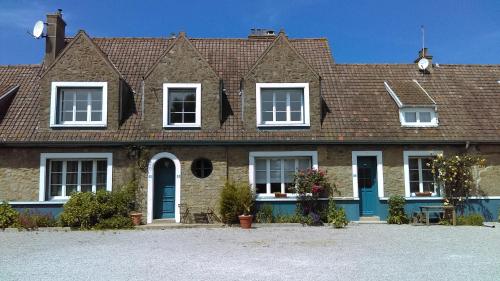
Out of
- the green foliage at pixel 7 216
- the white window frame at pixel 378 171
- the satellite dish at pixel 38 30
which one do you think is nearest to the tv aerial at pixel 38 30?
the satellite dish at pixel 38 30

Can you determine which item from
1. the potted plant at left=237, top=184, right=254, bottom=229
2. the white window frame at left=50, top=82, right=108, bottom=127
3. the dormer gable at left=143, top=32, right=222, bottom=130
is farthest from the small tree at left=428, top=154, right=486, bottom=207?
the white window frame at left=50, top=82, right=108, bottom=127

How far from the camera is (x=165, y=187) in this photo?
18.1 m

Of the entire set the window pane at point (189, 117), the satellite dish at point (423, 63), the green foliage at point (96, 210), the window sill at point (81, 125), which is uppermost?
the satellite dish at point (423, 63)

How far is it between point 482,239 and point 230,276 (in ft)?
28.4

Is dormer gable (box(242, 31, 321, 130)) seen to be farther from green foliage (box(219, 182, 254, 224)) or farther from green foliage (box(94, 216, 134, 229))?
green foliage (box(94, 216, 134, 229))

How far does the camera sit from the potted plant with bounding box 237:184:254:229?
16516 mm

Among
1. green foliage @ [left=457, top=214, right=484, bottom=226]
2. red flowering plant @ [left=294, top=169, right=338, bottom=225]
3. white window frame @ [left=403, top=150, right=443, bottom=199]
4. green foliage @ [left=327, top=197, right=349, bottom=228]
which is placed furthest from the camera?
white window frame @ [left=403, top=150, right=443, bottom=199]

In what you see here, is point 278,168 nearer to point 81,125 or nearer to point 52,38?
point 81,125

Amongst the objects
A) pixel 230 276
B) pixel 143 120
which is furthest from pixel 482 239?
pixel 143 120

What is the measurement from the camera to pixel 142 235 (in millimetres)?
Answer: 14734

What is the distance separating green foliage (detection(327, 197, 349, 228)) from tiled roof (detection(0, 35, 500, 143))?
8.78ft

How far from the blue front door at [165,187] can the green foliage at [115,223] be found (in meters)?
1.60

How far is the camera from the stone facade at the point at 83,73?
714 inches

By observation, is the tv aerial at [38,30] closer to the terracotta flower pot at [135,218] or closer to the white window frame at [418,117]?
the terracotta flower pot at [135,218]
